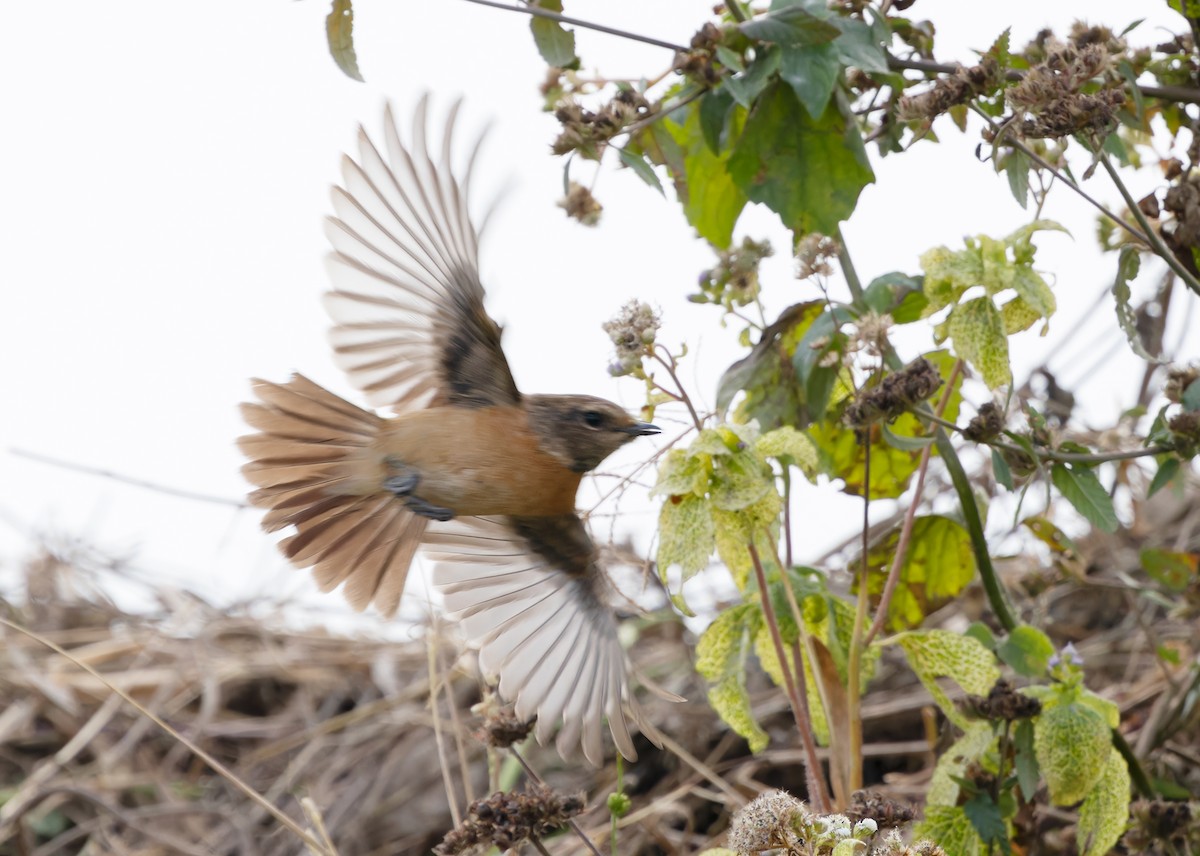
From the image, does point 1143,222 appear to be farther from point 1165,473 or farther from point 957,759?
point 957,759

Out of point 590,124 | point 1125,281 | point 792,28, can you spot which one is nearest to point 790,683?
point 1125,281

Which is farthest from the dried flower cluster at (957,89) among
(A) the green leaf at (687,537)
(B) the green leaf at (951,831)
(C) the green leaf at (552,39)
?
(B) the green leaf at (951,831)

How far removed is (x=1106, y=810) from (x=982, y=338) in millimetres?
856

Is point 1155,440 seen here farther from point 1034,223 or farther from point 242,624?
point 242,624

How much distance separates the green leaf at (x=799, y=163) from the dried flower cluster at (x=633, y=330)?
1.46 feet

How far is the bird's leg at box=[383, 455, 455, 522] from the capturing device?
9.16 ft

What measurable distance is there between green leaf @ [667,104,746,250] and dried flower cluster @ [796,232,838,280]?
0.62 m

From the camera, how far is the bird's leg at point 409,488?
9.16 ft

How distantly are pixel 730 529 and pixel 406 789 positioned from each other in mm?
2023

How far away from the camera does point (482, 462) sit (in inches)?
108

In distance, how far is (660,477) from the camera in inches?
93.0

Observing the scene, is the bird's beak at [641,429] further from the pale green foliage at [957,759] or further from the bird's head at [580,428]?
the pale green foliage at [957,759]

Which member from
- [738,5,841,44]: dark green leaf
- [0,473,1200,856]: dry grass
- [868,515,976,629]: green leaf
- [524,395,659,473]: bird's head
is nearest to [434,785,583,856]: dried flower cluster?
[0,473,1200,856]: dry grass

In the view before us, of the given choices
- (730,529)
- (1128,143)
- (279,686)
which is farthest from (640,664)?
(1128,143)
